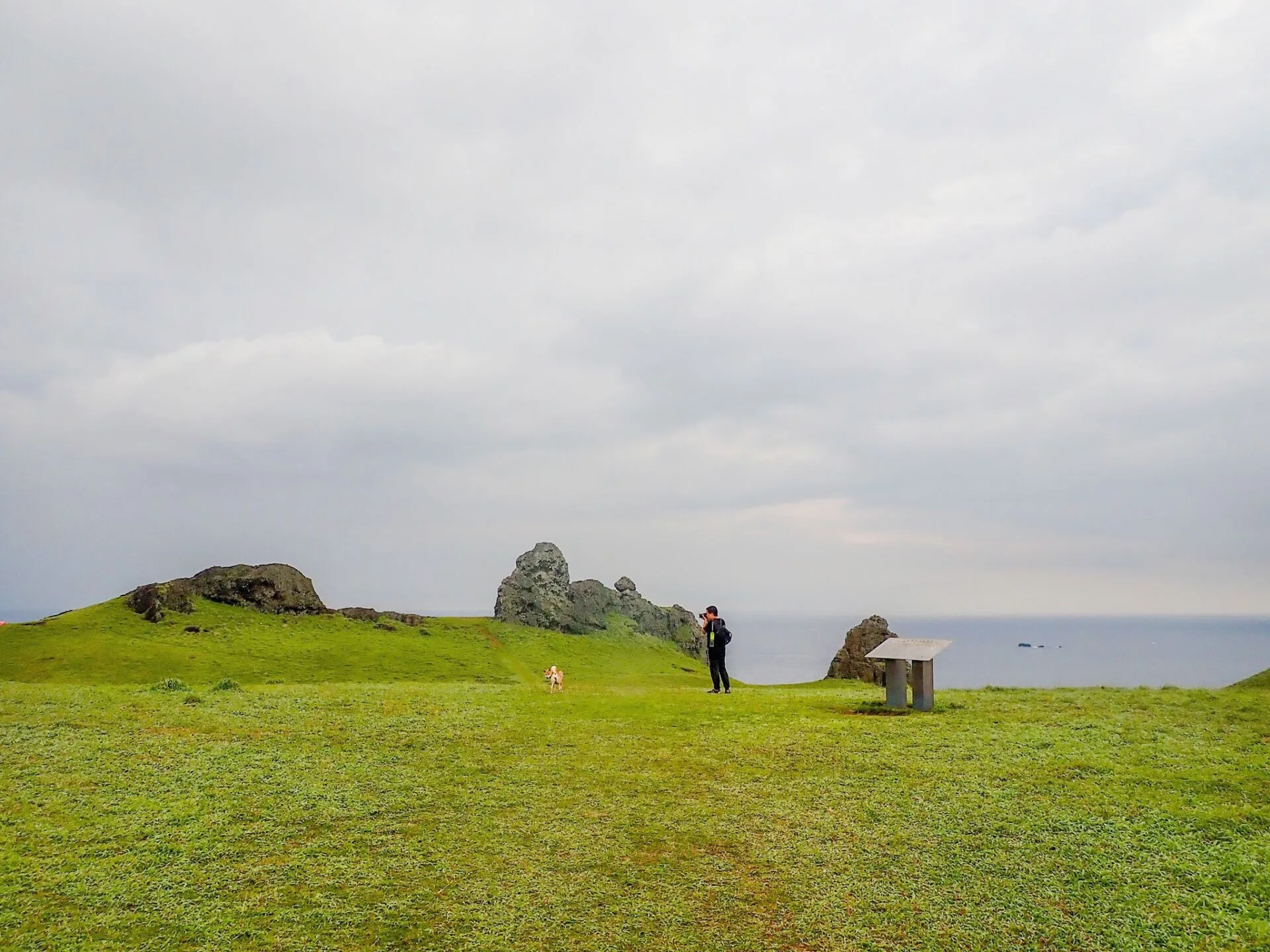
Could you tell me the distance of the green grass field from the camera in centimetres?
891

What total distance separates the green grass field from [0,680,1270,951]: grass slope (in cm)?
5

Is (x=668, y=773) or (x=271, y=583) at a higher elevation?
(x=271, y=583)

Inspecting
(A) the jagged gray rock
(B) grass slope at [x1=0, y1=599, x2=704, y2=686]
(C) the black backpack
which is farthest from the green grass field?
(A) the jagged gray rock

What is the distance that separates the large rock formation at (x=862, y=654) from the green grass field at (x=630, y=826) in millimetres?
23349

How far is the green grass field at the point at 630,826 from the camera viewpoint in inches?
351

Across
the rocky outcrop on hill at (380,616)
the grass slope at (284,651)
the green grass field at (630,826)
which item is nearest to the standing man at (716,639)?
the green grass field at (630,826)

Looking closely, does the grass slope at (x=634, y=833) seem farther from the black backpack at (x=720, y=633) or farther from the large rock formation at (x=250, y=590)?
the large rock formation at (x=250, y=590)

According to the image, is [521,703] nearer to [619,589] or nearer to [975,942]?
[975,942]

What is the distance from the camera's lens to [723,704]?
21.2 m

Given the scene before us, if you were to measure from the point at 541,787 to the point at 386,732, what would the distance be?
17.2 feet

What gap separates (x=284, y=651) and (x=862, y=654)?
3288 centimetres

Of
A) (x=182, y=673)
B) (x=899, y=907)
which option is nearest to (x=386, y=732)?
(x=899, y=907)

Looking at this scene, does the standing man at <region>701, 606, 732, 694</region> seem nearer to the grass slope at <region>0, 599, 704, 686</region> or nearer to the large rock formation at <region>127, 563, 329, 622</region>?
the grass slope at <region>0, 599, 704, 686</region>

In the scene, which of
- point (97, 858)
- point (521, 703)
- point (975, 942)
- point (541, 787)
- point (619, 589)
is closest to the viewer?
point (975, 942)
